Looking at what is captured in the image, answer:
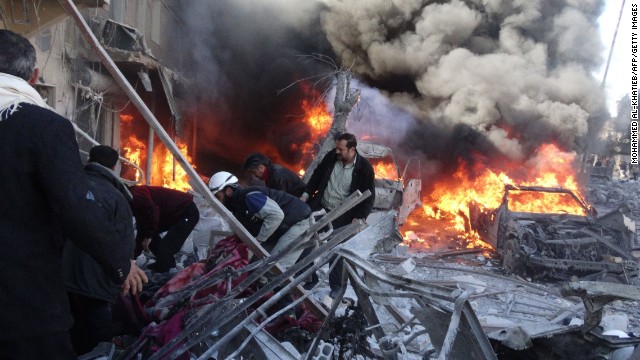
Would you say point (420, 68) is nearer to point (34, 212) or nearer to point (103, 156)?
point (103, 156)

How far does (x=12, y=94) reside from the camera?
5.78 feet

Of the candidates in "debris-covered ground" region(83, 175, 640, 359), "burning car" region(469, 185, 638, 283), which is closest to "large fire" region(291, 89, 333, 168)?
"burning car" region(469, 185, 638, 283)

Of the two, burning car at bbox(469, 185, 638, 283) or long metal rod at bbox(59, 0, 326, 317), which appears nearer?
long metal rod at bbox(59, 0, 326, 317)

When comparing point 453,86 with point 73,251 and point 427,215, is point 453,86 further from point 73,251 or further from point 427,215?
point 73,251

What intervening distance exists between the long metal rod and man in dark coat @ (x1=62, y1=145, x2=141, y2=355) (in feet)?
1.43

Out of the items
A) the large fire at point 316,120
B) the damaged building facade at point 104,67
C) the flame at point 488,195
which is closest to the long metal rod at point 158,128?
the damaged building facade at point 104,67

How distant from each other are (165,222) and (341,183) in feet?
6.49

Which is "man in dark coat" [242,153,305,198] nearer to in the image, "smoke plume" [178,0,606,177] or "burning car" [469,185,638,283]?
"burning car" [469,185,638,283]

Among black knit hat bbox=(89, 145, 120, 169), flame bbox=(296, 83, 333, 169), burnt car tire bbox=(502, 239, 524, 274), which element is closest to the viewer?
black knit hat bbox=(89, 145, 120, 169)

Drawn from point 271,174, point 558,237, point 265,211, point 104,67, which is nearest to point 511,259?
point 558,237

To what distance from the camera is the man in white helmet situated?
3990 mm

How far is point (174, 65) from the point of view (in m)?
15.1

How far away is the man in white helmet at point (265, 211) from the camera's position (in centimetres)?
399

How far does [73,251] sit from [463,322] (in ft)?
7.87
